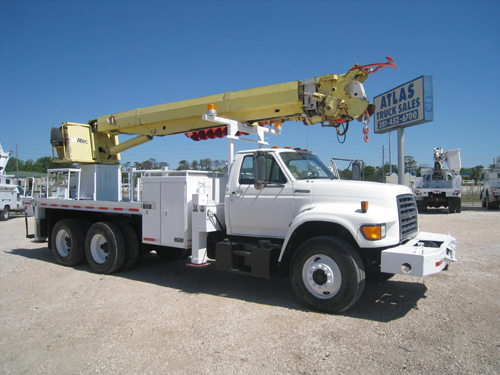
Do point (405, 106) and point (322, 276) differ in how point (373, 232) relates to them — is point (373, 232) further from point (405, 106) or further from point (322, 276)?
point (405, 106)

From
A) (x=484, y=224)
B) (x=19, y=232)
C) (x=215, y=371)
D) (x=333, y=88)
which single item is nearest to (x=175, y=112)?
(x=333, y=88)

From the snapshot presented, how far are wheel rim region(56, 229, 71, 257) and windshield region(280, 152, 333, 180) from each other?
5509 mm

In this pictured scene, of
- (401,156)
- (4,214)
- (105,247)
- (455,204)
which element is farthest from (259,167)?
(455,204)

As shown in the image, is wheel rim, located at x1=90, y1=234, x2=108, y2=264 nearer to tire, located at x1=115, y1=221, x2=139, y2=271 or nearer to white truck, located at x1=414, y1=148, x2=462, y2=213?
tire, located at x1=115, y1=221, x2=139, y2=271

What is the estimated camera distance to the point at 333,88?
19.6 ft

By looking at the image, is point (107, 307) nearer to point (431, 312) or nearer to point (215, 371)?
point (215, 371)

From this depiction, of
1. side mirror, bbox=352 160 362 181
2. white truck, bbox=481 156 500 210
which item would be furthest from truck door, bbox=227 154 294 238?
white truck, bbox=481 156 500 210

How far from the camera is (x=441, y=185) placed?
2194 centimetres

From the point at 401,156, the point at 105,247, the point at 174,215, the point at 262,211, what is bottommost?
the point at 105,247

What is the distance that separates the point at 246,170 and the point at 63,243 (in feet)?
17.0

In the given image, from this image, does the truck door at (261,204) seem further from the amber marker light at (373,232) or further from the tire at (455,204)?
the tire at (455,204)

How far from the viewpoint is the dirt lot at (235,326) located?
3.68 metres

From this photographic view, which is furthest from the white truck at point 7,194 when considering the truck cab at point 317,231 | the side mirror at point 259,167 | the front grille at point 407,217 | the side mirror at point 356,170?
the front grille at point 407,217

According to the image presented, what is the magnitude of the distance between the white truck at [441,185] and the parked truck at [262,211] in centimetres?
1597
